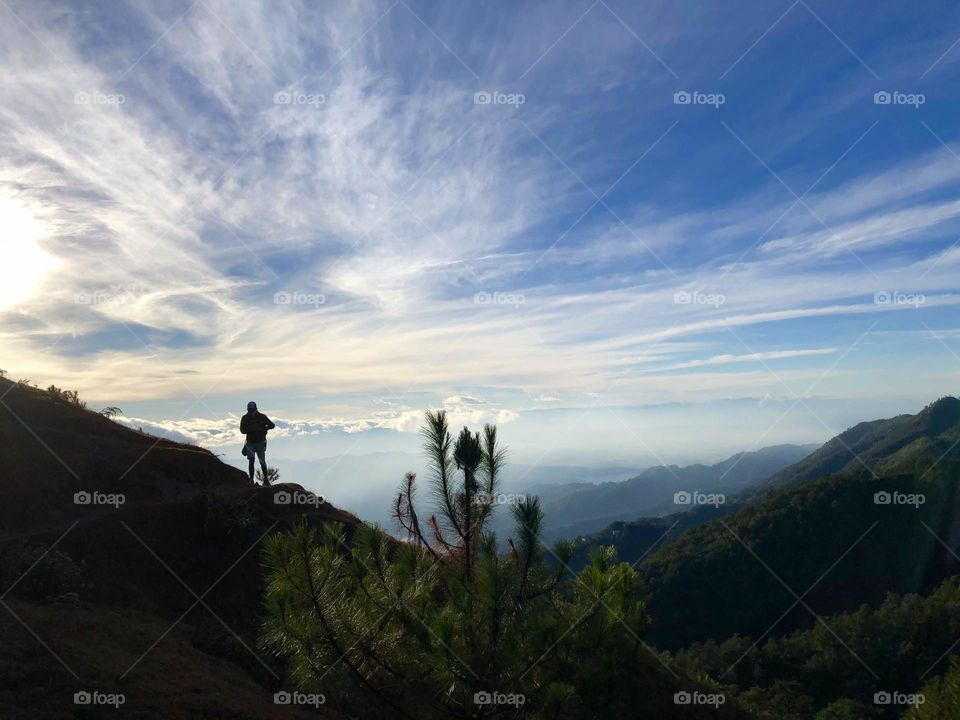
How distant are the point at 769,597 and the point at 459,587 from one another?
3984 inches

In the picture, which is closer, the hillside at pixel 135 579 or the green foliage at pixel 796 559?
the hillside at pixel 135 579

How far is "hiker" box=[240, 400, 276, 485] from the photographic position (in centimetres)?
1731

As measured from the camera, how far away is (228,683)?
8344mm

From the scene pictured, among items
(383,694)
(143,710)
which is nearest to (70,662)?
(143,710)

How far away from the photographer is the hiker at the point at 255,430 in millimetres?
17312
